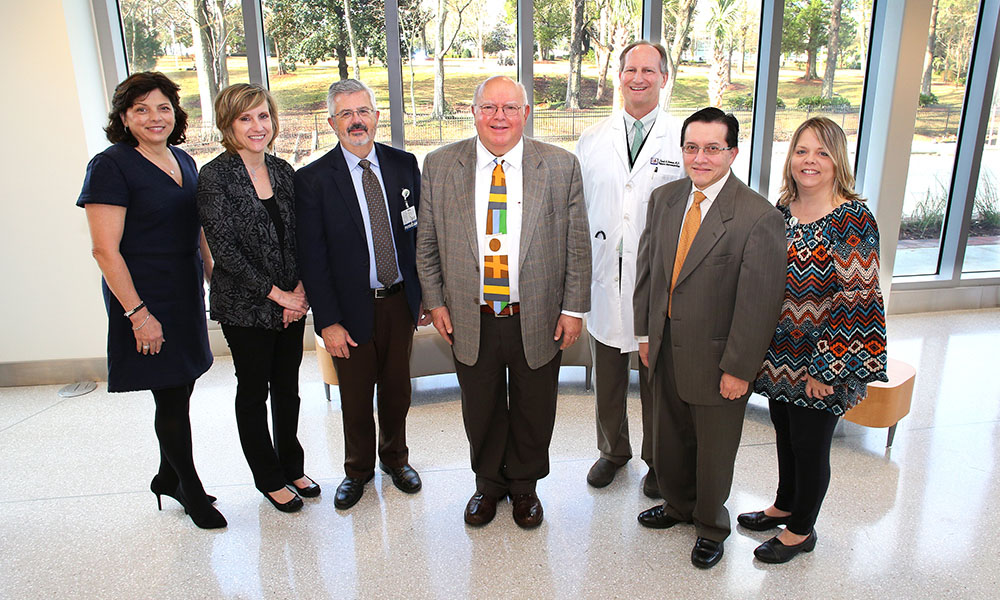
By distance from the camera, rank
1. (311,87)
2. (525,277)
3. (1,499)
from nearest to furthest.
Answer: (525,277), (1,499), (311,87)

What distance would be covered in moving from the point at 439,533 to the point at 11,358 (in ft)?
12.4

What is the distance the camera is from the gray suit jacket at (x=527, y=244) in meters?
2.40

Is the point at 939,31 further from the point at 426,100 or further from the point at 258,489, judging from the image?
the point at 258,489

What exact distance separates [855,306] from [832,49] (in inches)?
168

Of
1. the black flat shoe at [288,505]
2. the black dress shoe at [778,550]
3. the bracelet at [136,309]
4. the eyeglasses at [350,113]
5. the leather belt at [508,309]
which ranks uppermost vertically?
the eyeglasses at [350,113]

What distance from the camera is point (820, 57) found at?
208 inches

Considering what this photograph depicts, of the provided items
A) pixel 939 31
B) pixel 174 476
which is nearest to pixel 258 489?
pixel 174 476

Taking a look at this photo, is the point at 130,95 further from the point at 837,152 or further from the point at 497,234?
the point at 837,152

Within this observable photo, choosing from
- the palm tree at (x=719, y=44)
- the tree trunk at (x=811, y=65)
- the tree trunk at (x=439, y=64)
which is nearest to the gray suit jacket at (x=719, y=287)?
the tree trunk at (x=439, y=64)

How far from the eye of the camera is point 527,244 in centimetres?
238

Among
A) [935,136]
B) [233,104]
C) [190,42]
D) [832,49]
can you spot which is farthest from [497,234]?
[935,136]

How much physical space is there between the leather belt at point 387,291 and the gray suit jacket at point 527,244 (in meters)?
0.21

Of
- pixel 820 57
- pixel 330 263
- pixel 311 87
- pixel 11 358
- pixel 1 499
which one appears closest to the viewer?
pixel 330 263

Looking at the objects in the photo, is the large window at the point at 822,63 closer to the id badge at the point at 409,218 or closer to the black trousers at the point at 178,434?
the id badge at the point at 409,218
